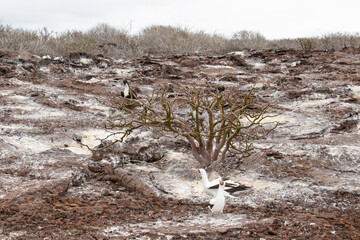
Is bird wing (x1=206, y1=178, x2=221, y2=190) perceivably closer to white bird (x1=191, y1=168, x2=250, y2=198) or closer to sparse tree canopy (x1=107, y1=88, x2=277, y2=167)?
white bird (x1=191, y1=168, x2=250, y2=198)

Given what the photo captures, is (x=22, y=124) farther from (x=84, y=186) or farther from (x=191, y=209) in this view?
(x=191, y=209)

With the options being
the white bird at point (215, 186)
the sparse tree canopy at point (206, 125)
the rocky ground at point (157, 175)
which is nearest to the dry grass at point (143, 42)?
the rocky ground at point (157, 175)

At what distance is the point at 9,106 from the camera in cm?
537

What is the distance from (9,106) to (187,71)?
401cm

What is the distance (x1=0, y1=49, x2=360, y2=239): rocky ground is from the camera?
2312 millimetres

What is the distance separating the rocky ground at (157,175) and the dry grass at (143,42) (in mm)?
2952

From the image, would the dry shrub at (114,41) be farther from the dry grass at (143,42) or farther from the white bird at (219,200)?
the white bird at (219,200)

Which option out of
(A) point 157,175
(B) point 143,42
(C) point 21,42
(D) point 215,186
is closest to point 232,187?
(D) point 215,186

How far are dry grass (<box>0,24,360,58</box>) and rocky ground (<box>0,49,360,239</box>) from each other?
9.68 ft

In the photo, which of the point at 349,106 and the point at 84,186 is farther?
the point at 349,106

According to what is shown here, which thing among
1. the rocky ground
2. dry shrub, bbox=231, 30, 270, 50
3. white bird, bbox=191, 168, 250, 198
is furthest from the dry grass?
white bird, bbox=191, 168, 250, 198

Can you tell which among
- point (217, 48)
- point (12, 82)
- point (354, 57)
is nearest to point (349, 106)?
point (354, 57)

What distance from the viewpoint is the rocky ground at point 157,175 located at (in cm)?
231

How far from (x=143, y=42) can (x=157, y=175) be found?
8.83 metres
